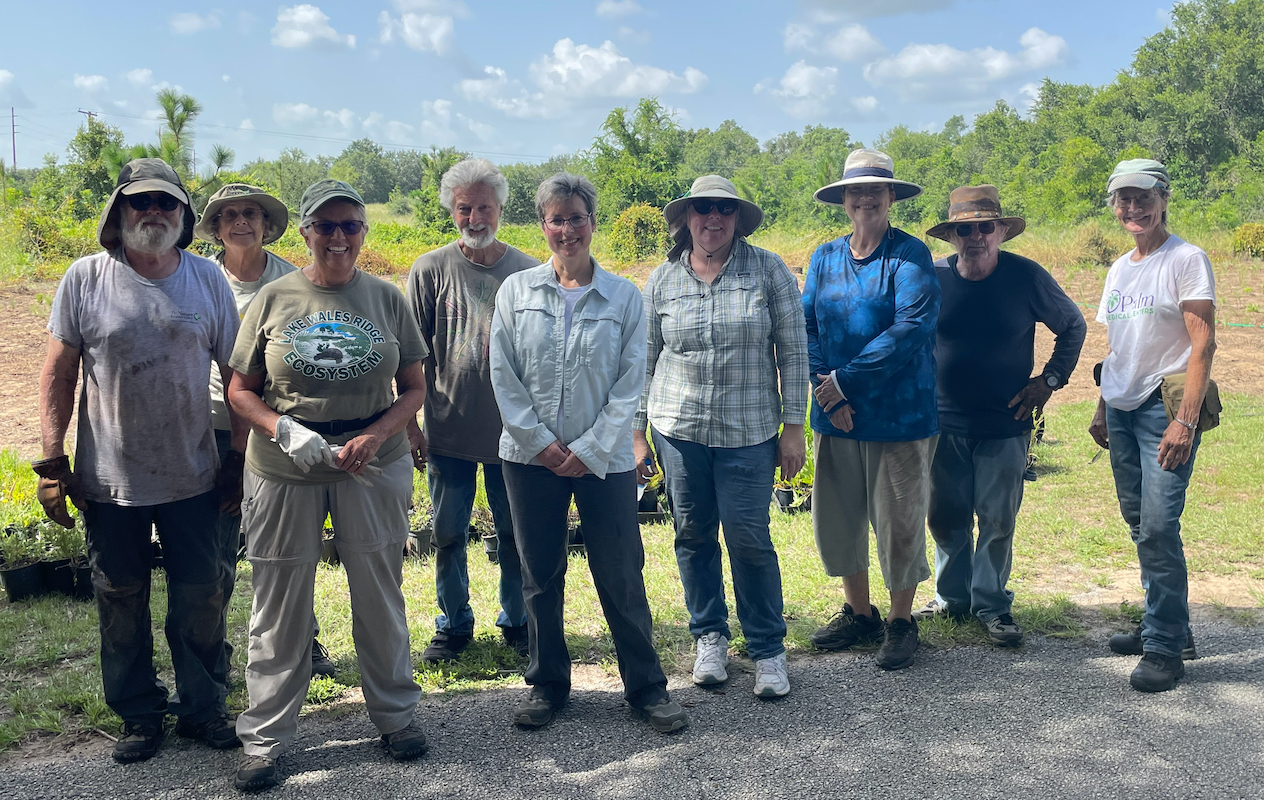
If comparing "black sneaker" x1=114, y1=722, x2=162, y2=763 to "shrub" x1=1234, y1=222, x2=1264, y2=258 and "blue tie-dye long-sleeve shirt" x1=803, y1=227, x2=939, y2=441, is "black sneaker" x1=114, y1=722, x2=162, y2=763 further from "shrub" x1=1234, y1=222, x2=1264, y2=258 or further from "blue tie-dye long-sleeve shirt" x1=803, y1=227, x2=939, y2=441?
"shrub" x1=1234, y1=222, x2=1264, y2=258

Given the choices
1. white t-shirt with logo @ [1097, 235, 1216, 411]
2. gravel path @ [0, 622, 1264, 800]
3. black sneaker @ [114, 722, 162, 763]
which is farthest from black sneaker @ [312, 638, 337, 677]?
white t-shirt with logo @ [1097, 235, 1216, 411]

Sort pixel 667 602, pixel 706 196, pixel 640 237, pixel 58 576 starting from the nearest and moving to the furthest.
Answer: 1. pixel 706 196
2. pixel 667 602
3. pixel 58 576
4. pixel 640 237

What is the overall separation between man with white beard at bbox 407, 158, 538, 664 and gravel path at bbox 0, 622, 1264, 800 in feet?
1.83

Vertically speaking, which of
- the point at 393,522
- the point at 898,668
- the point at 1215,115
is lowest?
the point at 898,668

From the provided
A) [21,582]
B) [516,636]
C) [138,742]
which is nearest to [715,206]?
[516,636]

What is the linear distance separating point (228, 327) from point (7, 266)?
17.3 metres

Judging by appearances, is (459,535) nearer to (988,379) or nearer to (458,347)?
(458,347)

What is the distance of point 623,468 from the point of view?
11.4ft

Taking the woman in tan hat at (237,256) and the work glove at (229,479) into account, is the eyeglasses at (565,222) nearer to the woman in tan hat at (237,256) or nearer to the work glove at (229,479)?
the woman in tan hat at (237,256)

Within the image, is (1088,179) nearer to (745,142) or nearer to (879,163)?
(879,163)

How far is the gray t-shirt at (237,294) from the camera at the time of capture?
3730 mm

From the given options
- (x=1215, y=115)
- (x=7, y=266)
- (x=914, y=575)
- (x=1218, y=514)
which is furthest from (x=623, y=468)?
(x=1215, y=115)

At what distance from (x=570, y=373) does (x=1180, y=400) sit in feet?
8.03

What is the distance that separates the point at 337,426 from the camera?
3.19 metres
